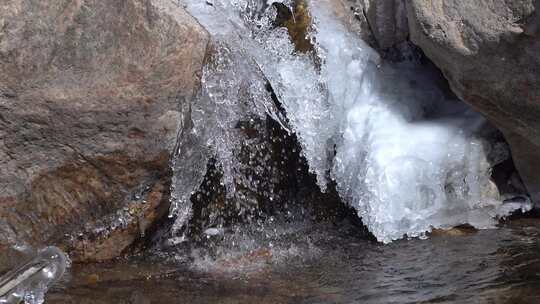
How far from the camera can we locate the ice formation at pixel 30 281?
142 inches

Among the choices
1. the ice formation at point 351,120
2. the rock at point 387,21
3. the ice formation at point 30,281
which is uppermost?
the rock at point 387,21

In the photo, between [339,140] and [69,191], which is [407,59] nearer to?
[339,140]

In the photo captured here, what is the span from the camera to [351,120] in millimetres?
4902

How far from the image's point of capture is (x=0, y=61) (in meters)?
4.19

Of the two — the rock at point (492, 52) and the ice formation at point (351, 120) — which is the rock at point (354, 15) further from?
the rock at point (492, 52)

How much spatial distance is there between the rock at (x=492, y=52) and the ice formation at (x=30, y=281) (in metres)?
2.21

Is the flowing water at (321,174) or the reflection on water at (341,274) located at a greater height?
the flowing water at (321,174)

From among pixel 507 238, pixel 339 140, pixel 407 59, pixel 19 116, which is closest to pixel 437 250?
pixel 507 238

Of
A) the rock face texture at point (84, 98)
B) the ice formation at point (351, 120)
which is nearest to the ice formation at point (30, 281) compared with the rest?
the rock face texture at point (84, 98)

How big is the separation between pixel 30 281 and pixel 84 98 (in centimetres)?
101

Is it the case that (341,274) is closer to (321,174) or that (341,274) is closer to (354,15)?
(321,174)

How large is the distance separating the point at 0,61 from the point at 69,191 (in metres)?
0.75

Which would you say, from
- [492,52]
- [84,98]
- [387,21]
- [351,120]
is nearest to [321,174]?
[351,120]

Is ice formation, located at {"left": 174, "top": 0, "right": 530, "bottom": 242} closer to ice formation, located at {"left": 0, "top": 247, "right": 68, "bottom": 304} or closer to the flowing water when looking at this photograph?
the flowing water
